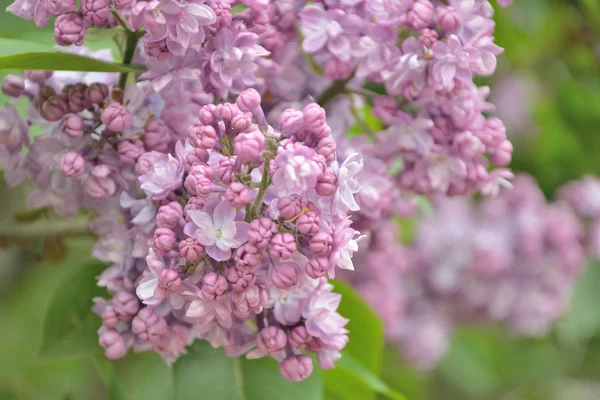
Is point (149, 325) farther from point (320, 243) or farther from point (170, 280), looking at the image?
point (320, 243)

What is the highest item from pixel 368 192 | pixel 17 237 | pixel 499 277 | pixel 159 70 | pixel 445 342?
pixel 159 70

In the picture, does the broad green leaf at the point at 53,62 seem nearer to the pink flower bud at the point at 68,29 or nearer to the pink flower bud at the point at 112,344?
the pink flower bud at the point at 68,29

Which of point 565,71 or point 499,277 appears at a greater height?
point 565,71

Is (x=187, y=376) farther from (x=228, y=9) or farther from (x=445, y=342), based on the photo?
(x=445, y=342)

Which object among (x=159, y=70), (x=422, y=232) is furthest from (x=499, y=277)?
(x=159, y=70)

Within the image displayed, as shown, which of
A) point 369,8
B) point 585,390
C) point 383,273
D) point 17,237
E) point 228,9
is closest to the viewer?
point 228,9

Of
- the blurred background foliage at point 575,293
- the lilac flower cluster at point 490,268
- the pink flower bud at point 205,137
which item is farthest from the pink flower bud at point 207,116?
the lilac flower cluster at point 490,268

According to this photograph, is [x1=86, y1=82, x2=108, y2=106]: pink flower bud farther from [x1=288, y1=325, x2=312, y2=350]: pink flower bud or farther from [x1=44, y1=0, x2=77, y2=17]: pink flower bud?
[x1=288, y1=325, x2=312, y2=350]: pink flower bud
